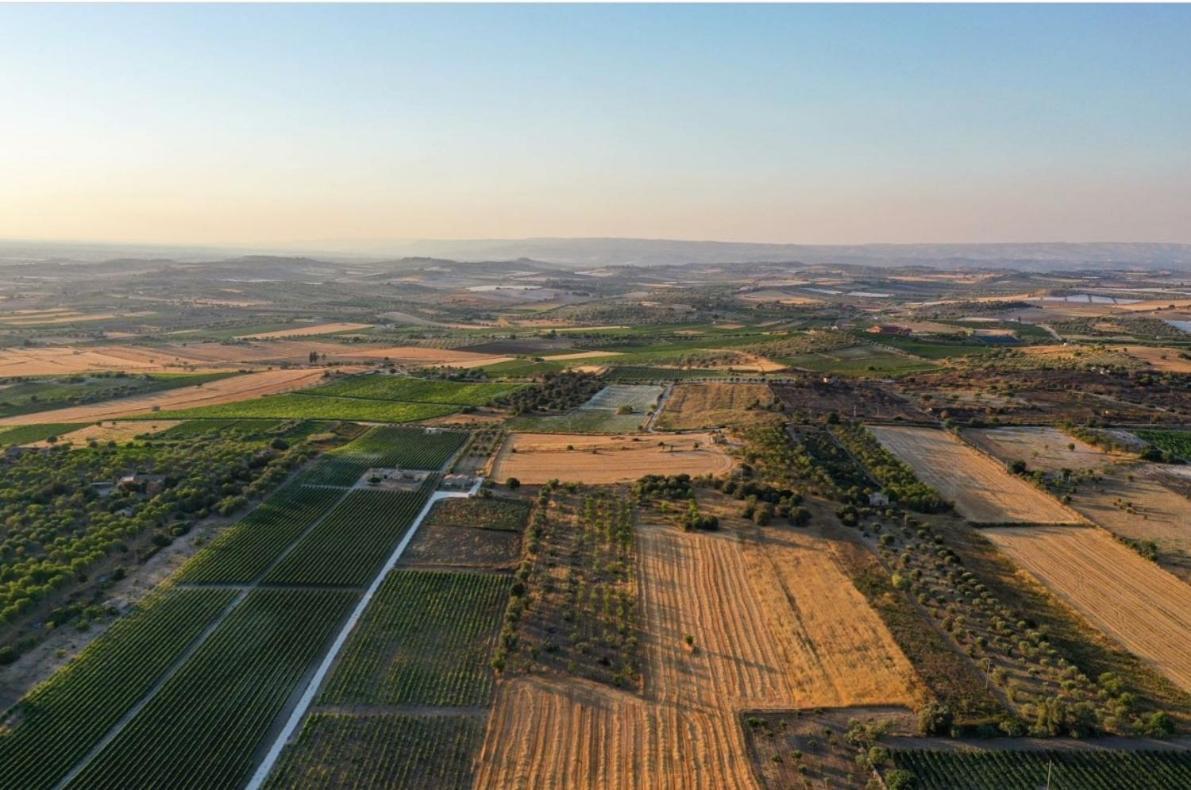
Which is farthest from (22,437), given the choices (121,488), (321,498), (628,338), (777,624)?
A: (628,338)

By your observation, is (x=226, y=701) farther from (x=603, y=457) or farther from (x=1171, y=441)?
(x=1171, y=441)

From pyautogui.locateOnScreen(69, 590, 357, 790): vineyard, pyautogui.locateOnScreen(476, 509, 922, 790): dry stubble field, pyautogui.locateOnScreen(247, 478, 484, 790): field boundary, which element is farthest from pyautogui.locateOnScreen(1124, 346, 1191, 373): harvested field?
pyautogui.locateOnScreen(69, 590, 357, 790): vineyard

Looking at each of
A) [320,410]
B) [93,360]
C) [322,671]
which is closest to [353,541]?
[322,671]

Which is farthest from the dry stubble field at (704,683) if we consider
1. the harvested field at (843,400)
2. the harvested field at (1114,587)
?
the harvested field at (843,400)

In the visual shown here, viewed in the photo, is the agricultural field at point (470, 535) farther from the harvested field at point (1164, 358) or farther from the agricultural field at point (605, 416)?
the harvested field at point (1164, 358)

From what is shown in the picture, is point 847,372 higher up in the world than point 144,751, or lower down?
higher up

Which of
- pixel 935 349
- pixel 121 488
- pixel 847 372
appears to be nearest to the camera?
pixel 121 488

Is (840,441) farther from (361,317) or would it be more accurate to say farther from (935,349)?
(361,317)

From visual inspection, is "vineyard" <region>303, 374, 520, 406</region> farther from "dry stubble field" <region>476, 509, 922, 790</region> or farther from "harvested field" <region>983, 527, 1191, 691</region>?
"harvested field" <region>983, 527, 1191, 691</region>
